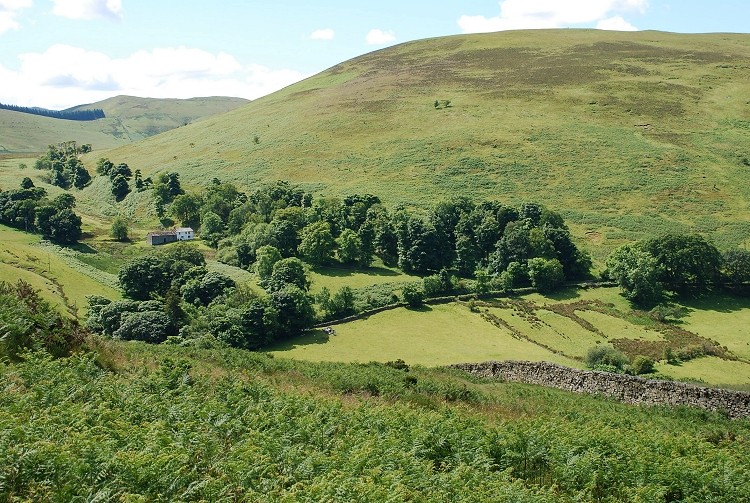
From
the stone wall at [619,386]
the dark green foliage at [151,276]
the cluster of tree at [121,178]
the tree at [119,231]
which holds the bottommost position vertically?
the stone wall at [619,386]

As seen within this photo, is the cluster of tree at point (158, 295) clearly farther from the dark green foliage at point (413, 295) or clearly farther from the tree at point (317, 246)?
the dark green foliage at point (413, 295)

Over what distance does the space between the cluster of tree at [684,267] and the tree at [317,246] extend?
120 ft

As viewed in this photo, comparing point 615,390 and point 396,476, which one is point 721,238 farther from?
point 396,476

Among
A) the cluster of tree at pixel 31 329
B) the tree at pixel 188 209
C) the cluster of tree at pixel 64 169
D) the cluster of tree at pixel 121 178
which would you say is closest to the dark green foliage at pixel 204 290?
the tree at pixel 188 209

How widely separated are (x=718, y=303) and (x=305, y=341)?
150ft

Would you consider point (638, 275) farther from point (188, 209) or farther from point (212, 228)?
point (188, 209)

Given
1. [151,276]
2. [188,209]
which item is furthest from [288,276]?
[188,209]

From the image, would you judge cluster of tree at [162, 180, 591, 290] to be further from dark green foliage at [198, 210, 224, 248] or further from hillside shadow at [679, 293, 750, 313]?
hillside shadow at [679, 293, 750, 313]

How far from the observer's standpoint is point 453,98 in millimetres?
144750

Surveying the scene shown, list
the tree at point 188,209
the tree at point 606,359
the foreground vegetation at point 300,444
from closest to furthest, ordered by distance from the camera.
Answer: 1. the foreground vegetation at point 300,444
2. the tree at point 606,359
3. the tree at point 188,209

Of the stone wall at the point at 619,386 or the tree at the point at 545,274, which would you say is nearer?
the stone wall at the point at 619,386

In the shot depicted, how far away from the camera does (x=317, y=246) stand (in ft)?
269

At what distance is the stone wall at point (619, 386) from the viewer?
104 ft

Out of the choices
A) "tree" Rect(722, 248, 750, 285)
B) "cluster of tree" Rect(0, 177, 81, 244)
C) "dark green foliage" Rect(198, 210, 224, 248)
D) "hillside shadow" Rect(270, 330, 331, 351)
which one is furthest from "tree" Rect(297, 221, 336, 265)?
"tree" Rect(722, 248, 750, 285)
